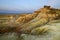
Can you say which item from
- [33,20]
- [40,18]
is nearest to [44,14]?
A: [40,18]

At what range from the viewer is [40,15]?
2.43 metres

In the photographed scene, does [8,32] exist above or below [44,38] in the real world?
above

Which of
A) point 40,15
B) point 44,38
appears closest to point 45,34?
point 44,38

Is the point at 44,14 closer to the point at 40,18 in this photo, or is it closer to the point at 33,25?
the point at 40,18

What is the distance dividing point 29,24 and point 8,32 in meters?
0.44

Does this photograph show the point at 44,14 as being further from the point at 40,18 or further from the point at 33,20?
the point at 33,20

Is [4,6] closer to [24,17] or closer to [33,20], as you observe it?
[24,17]

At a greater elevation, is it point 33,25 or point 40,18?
point 40,18

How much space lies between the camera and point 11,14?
2.43 m

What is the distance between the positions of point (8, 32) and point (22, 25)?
12.1 inches

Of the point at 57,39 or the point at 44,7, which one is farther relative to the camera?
the point at 44,7

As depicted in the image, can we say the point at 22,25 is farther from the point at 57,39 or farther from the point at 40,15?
the point at 57,39

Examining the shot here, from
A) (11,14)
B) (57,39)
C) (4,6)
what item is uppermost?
(4,6)

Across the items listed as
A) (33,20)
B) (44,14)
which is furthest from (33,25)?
(44,14)
